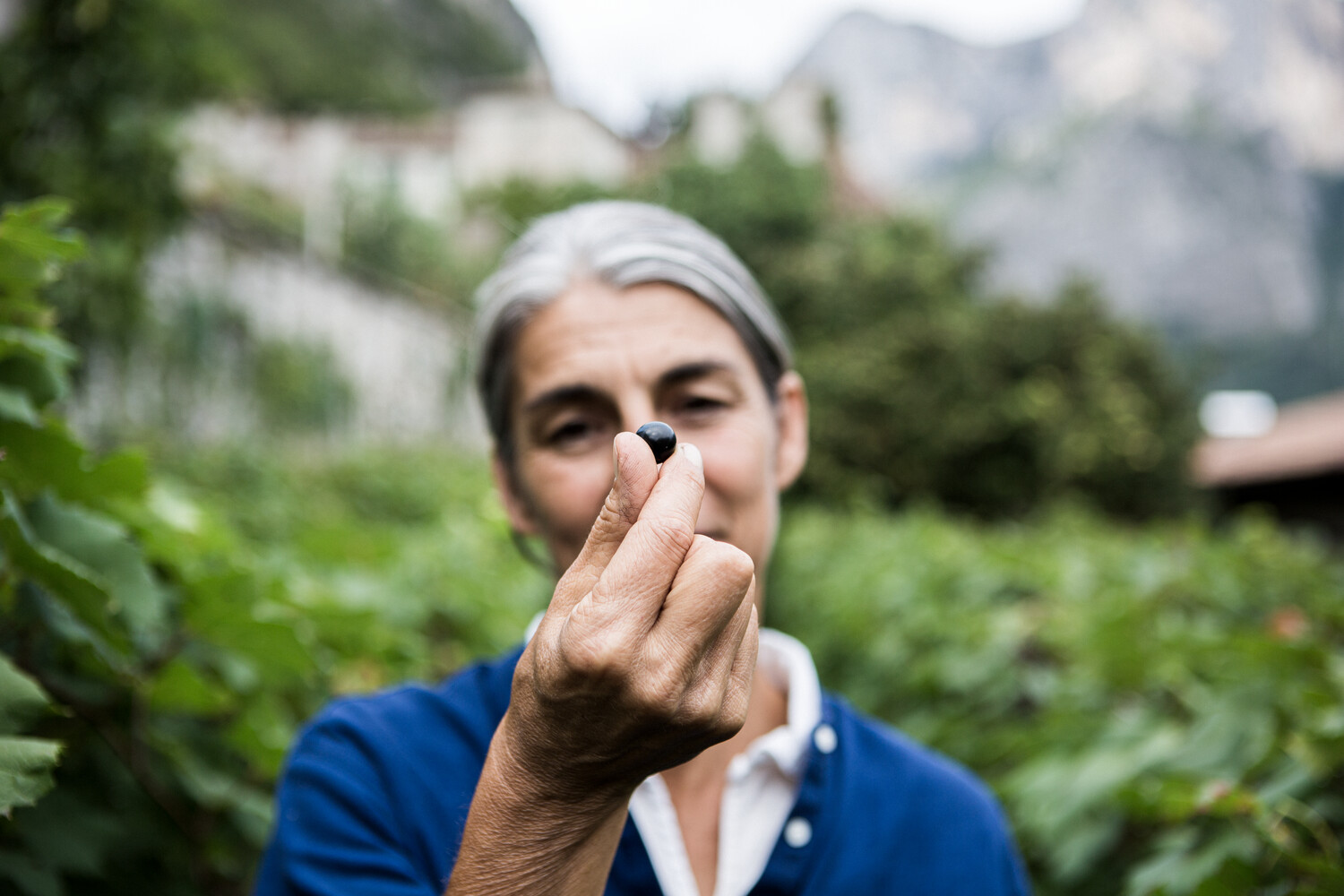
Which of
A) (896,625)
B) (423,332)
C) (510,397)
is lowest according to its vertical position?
(423,332)

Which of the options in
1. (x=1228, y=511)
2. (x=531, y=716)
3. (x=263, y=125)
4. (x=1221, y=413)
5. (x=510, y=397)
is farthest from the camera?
(x=263, y=125)

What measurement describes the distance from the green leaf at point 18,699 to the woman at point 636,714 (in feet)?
1.28

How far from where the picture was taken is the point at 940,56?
441ft

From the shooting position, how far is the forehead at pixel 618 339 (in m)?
1.42

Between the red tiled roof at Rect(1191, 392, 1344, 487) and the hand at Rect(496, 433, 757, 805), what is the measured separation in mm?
14672

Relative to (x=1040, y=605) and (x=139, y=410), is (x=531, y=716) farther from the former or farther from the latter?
(x=139, y=410)

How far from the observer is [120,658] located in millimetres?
1154

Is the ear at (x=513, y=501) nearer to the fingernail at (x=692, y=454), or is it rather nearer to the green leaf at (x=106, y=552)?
the green leaf at (x=106, y=552)

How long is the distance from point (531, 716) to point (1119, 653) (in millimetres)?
1739

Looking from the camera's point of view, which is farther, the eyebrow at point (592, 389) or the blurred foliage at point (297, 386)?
the blurred foliage at point (297, 386)

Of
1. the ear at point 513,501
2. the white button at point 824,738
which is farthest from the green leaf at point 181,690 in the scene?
the white button at point 824,738

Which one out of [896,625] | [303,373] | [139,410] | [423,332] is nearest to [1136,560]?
[896,625]

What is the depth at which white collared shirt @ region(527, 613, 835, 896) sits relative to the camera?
1.27 m

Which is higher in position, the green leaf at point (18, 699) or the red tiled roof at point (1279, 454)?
the green leaf at point (18, 699)
